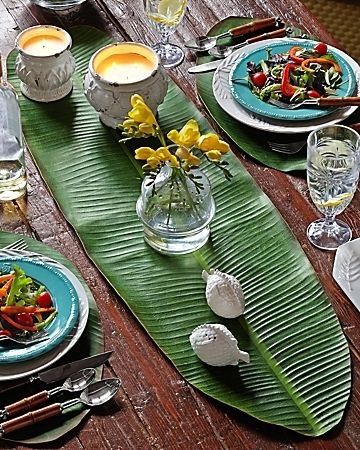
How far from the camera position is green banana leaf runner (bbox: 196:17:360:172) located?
1.62 meters

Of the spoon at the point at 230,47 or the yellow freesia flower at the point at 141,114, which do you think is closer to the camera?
the yellow freesia flower at the point at 141,114

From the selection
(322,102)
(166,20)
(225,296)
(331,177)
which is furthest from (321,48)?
(225,296)

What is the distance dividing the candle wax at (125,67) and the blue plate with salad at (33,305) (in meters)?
0.43

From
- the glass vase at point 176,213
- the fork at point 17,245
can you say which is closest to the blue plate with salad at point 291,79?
the glass vase at point 176,213

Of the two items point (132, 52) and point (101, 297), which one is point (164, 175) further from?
point (132, 52)

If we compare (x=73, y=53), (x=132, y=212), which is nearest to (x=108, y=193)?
(x=132, y=212)

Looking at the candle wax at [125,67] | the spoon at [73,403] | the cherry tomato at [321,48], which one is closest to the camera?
the spoon at [73,403]

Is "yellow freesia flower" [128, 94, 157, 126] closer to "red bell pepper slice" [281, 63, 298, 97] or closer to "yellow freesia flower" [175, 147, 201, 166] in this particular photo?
"yellow freesia flower" [175, 147, 201, 166]

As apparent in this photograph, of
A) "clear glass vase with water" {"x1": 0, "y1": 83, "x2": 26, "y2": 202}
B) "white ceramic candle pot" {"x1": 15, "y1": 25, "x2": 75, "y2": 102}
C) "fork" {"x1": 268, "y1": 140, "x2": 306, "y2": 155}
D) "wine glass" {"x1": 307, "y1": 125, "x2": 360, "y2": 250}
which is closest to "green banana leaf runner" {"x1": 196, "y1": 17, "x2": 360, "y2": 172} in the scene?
"fork" {"x1": 268, "y1": 140, "x2": 306, "y2": 155}

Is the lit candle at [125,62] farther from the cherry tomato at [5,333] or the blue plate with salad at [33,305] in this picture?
the cherry tomato at [5,333]

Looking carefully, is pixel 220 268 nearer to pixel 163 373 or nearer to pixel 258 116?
pixel 163 373

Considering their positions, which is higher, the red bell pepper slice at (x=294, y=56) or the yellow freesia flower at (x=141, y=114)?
the yellow freesia flower at (x=141, y=114)

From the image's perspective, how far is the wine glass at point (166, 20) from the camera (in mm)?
1831

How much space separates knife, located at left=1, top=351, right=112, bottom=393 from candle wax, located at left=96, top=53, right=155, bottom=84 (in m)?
0.57
